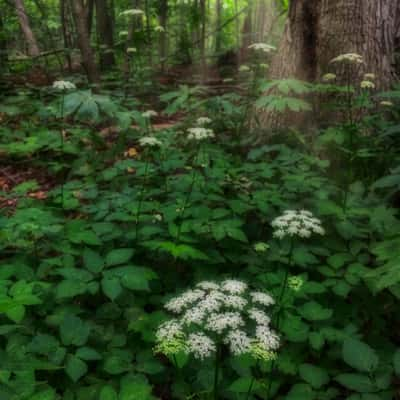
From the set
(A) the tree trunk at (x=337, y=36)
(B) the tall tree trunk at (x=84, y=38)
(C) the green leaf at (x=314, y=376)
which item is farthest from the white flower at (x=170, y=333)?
(B) the tall tree trunk at (x=84, y=38)

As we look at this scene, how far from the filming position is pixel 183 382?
1.60 metres

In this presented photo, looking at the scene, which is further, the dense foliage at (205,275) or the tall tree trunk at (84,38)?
the tall tree trunk at (84,38)

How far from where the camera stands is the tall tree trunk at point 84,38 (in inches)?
169

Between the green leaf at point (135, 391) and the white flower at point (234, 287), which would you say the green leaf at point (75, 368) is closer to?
the green leaf at point (135, 391)

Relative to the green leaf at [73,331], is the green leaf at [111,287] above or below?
above

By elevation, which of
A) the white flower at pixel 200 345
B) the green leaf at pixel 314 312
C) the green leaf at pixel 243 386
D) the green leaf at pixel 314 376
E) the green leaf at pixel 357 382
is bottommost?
the green leaf at pixel 314 376

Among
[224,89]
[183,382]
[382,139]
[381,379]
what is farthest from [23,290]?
[224,89]

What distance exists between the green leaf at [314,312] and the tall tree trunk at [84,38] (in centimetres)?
410

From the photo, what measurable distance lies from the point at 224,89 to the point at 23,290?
5.03 m

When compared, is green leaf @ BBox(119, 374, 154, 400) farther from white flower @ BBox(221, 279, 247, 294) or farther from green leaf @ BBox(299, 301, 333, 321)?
green leaf @ BBox(299, 301, 333, 321)

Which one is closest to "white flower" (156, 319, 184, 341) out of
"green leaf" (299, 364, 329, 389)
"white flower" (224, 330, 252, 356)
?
"white flower" (224, 330, 252, 356)

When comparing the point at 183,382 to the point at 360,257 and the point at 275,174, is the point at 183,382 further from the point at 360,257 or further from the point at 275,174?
the point at 275,174

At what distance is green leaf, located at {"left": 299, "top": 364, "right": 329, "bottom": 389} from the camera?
5.00 ft

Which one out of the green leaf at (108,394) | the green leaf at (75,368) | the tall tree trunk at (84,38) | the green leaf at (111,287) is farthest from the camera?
the tall tree trunk at (84,38)
